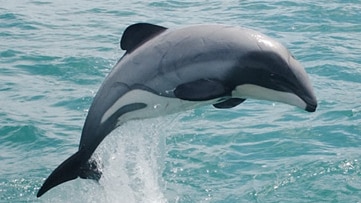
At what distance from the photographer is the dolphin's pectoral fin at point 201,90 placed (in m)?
6.27

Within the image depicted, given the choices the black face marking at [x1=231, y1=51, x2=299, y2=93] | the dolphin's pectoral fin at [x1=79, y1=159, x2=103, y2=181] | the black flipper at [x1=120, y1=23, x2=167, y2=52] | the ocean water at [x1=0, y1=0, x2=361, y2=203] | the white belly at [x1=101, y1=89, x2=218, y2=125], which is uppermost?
the black flipper at [x1=120, y1=23, x2=167, y2=52]

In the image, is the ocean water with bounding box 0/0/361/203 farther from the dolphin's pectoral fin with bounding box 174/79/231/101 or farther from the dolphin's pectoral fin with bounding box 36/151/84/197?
the dolphin's pectoral fin with bounding box 174/79/231/101

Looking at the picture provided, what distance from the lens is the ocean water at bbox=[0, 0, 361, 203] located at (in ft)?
30.4

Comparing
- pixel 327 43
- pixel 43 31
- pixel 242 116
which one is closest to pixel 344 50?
pixel 327 43

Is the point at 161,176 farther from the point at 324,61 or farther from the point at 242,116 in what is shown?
the point at 324,61

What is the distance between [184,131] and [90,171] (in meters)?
4.40

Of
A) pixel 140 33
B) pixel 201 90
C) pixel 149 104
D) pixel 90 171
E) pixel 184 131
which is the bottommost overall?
pixel 184 131

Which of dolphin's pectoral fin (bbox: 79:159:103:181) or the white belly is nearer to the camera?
the white belly

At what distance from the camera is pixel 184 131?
11391 mm

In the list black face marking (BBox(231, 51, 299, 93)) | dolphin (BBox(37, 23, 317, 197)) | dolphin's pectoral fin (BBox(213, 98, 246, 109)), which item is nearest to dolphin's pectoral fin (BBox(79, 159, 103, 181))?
dolphin (BBox(37, 23, 317, 197))

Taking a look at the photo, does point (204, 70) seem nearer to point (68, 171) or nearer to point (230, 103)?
point (230, 103)

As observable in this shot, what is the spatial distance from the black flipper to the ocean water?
1226mm

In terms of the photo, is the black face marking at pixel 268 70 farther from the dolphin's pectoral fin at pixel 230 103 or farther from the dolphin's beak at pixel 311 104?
the dolphin's pectoral fin at pixel 230 103

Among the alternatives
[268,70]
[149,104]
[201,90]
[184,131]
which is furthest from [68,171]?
[184,131]
